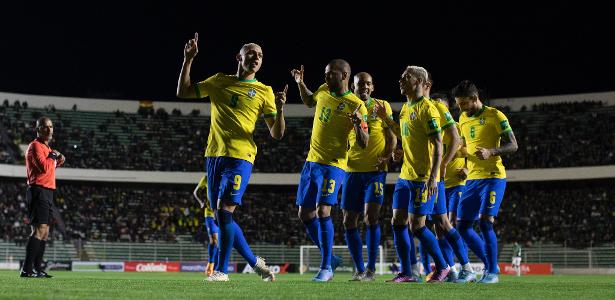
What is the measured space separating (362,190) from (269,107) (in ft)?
7.04

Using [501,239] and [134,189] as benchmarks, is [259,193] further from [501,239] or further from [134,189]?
[501,239]

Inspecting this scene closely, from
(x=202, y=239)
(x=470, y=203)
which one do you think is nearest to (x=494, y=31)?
(x=202, y=239)

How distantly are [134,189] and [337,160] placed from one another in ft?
119

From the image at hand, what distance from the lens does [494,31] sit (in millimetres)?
43531

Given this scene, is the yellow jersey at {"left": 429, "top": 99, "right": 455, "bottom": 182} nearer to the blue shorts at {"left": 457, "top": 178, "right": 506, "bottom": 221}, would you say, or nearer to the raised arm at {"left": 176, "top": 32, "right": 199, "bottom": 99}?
the blue shorts at {"left": 457, "top": 178, "right": 506, "bottom": 221}

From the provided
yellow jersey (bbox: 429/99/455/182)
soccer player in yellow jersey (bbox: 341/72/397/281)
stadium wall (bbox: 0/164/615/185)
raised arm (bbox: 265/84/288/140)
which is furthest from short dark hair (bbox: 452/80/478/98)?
stadium wall (bbox: 0/164/615/185)

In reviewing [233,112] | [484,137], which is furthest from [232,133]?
[484,137]

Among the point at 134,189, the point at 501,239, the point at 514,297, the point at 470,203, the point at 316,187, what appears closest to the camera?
the point at 514,297

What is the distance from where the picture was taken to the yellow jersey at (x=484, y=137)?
35.8 ft

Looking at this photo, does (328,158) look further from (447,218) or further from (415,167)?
(447,218)

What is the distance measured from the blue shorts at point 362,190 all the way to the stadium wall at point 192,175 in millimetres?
30988

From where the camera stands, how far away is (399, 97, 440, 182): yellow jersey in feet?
32.2

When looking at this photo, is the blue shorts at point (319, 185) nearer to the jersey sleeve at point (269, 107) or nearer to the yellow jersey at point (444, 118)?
the jersey sleeve at point (269, 107)

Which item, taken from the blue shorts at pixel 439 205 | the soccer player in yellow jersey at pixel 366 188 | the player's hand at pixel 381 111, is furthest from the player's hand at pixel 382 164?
the player's hand at pixel 381 111
